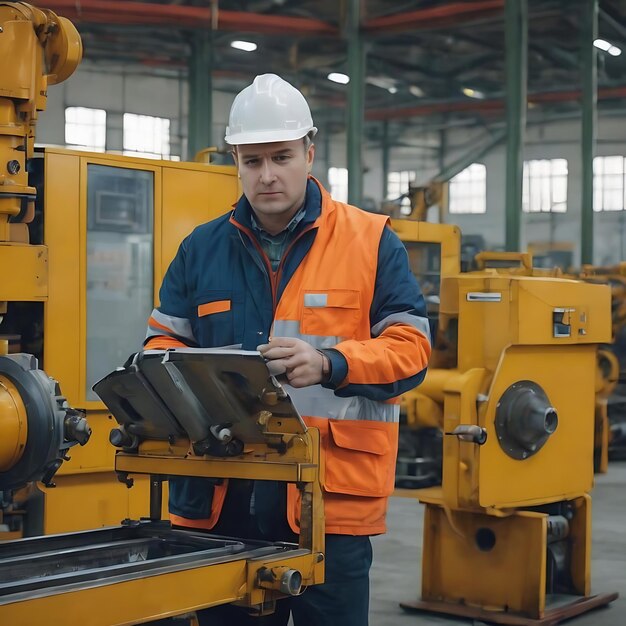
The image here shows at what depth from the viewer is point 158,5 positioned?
9055 millimetres

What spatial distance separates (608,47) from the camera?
970 cm

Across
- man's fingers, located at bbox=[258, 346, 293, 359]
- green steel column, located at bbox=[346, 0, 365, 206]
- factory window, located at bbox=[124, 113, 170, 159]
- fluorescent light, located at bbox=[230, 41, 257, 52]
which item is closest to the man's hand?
man's fingers, located at bbox=[258, 346, 293, 359]

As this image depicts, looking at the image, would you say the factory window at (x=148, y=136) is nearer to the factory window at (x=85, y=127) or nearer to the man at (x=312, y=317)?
the factory window at (x=85, y=127)

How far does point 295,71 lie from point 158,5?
1.42 meters

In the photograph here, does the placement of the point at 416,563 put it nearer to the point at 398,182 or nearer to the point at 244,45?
the point at 244,45

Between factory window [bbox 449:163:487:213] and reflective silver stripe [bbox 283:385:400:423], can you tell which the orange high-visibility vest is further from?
factory window [bbox 449:163:487:213]

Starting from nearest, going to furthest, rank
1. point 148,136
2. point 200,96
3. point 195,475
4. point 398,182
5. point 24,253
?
point 195,475 < point 24,253 < point 200,96 < point 148,136 < point 398,182

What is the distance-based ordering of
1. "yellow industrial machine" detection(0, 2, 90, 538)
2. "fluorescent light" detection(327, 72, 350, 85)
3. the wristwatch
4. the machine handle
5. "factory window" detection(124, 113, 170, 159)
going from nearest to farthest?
the wristwatch → "yellow industrial machine" detection(0, 2, 90, 538) → the machine handle → "fluorescent light" detection(327, 72, 350, 85) → "factory window" detection(124, 113, 170, 159)

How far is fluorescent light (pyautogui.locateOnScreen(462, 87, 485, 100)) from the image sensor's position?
9.97 meters

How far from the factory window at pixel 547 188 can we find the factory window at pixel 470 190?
1.33 feet

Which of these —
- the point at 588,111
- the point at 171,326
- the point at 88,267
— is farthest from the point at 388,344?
the point at 588,111

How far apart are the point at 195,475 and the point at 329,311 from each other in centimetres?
35

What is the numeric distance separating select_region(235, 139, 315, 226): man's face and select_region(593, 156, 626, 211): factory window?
29.1 ft

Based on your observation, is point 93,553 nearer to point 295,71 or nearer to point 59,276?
point 59,276
